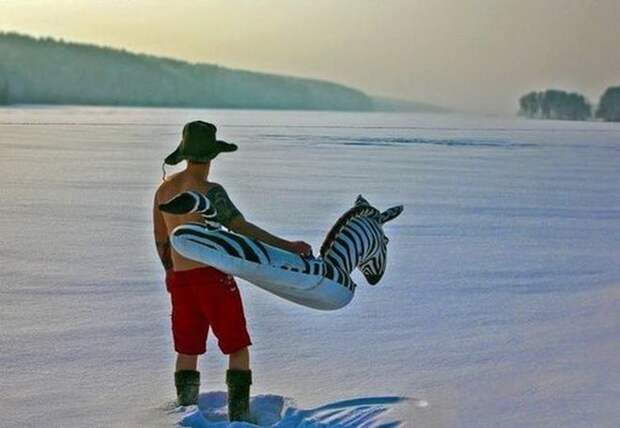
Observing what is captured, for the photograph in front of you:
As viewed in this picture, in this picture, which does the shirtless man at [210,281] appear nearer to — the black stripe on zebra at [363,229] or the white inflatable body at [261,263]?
the white inflatable body at [261,263]

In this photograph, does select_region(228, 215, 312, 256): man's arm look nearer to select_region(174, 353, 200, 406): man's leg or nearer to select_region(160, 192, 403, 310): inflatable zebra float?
select_region(160, 192, 403, 310): inflatable zebra float

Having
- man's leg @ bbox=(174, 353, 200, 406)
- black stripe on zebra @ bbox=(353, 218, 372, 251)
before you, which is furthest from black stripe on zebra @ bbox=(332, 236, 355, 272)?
man's leg @ bbox=(174, 353, 200, 406)

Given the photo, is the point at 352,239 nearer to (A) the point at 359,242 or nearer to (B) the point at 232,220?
(A) the point at 359,242

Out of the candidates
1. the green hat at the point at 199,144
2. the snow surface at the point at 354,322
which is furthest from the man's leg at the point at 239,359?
the green hat at the point at 199,144

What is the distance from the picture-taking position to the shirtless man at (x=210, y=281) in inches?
110

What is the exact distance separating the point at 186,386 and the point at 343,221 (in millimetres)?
887

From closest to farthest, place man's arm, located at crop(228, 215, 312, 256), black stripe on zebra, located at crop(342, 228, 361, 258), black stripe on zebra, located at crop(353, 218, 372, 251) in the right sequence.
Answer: man's arm, located at crop(228, 215, 312, 256), black stripe on zebra, located at crop(342, 228, 361, 258), black stripe on zebra, located at crop(353, 218, 372, 251)

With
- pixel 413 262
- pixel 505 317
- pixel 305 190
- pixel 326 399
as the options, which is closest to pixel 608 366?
pixel 505 317

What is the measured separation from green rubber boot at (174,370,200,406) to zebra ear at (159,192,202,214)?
0.66m

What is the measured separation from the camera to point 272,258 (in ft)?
9.12

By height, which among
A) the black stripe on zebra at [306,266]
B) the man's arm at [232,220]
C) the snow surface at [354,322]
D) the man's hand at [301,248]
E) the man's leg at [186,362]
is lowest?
the snow surface at [354,322]

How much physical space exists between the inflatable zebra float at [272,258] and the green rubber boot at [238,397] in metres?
0.31

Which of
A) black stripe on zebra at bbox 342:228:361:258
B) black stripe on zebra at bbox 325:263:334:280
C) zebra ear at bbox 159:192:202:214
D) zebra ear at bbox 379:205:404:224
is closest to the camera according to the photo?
zebra ear at bbox 159:192:202:214

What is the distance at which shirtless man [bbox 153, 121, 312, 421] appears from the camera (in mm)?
2797
